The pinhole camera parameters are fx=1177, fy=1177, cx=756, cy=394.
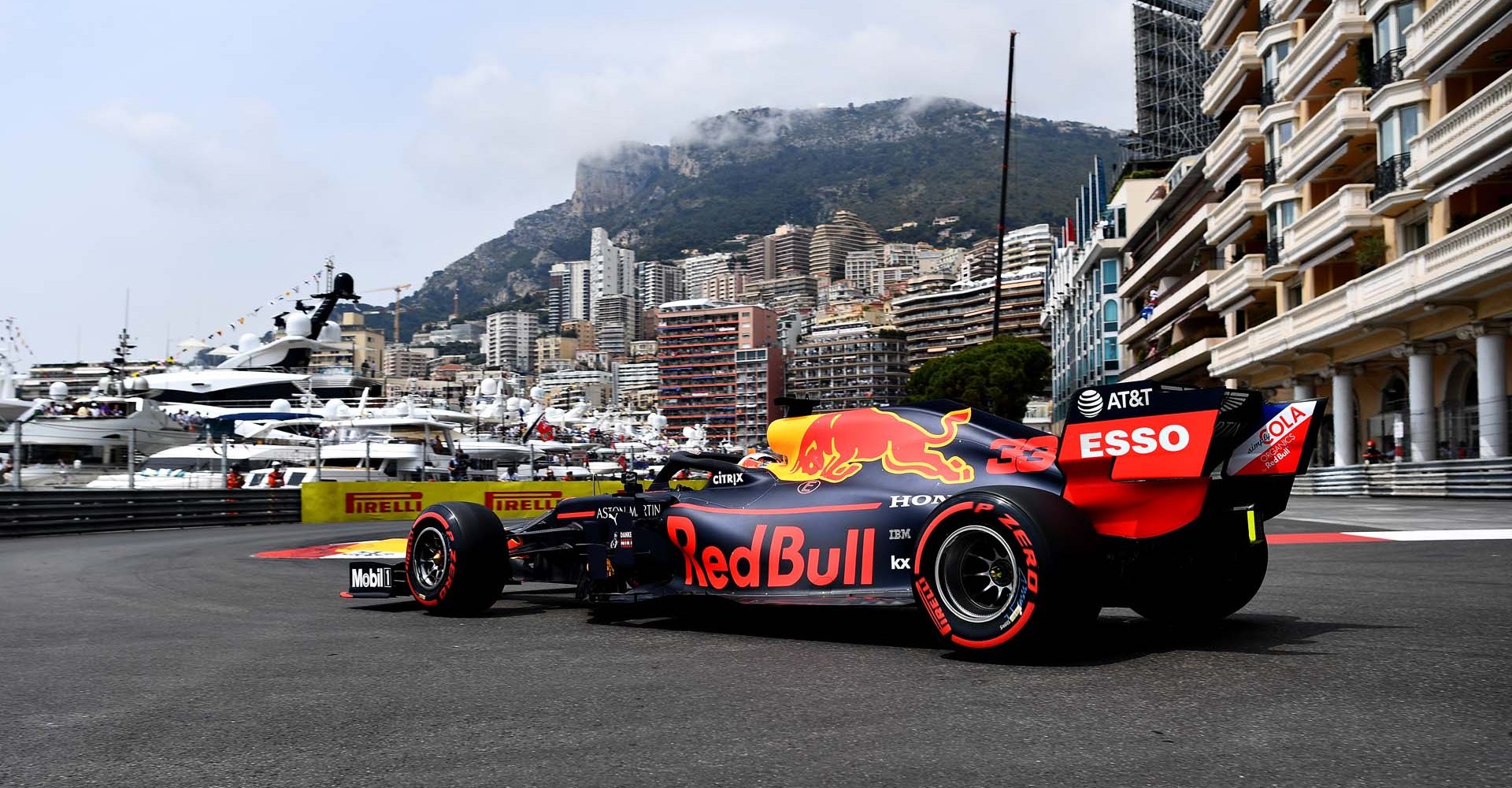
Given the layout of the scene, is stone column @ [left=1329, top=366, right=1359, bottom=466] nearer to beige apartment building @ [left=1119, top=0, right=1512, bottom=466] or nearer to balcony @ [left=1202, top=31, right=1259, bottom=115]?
beige apartment building @ [left=1119, top=0, right=1512, bottom=466]

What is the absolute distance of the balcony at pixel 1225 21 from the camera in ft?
162

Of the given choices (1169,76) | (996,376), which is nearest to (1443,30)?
(996,376)

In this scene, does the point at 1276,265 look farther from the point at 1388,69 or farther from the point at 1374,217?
the point at 1388,69

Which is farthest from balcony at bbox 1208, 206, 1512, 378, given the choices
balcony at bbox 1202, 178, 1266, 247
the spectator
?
the spectator

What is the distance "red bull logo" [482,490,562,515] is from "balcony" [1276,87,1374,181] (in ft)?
88.3

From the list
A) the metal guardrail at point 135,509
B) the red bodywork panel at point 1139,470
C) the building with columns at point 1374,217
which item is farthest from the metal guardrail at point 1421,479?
the metal guardrail at point 135,509

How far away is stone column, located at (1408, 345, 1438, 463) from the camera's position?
32.2 metres

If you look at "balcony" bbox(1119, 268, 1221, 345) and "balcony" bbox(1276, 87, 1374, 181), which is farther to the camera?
"balcony" bbox(1119, 268, 1221, 345)

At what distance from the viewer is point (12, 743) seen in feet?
14.8

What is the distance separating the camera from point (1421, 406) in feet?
108

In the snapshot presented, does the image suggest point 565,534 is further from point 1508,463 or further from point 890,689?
point 1508,463

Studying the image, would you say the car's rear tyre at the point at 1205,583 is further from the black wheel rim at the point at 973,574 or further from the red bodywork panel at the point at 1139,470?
the black wheel rim at the point at 973,574

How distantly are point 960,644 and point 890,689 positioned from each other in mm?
796

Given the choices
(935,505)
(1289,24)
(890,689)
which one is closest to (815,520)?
(935,505)
